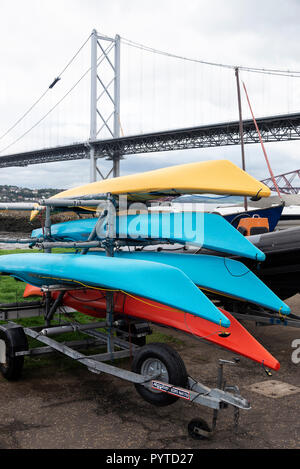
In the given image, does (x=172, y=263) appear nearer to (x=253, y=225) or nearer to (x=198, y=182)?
(x=198, y=182)

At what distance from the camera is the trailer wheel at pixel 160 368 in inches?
122

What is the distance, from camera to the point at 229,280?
4.11m

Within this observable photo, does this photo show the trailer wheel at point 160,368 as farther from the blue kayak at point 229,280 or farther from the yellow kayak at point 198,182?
the yellow kayak at point 198,182

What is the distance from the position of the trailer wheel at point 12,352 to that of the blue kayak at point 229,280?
1543mm

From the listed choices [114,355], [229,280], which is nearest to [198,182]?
[229,280]

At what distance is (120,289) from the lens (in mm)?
3537

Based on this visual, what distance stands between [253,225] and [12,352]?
11.1ft

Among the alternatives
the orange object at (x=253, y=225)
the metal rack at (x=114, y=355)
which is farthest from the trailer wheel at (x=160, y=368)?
the orange object at (x=253, y=225)

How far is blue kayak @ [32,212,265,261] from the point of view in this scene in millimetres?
3969

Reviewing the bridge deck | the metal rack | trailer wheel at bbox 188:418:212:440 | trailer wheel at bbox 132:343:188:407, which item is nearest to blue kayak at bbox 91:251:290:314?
the metal rack

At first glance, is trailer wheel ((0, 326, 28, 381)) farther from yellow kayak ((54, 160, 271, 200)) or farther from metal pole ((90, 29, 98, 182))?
metal pole ((90, 29, 98, 182))
